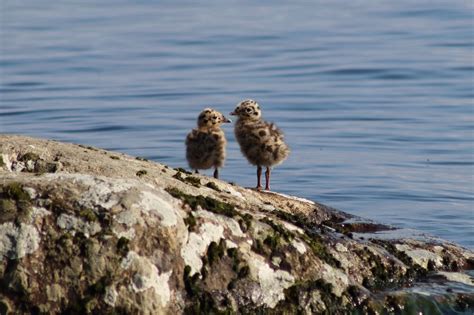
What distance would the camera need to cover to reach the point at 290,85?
22.3 m

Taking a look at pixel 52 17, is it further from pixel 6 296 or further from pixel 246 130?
pixel 6 296

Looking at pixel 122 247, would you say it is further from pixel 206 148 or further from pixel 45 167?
pixel 206 148

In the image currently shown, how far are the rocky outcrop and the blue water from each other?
4083 millimetres

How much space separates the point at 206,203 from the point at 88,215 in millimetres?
1005

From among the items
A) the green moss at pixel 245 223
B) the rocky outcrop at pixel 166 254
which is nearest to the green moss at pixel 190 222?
the rocky outcrop at pixel 166 254

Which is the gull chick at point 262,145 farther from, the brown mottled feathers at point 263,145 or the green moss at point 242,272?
the green moss at point 242,272

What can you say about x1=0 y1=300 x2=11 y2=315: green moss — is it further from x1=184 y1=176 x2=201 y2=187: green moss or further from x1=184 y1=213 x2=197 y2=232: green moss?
x1=184 y1=176 x2=201 y2=187: green moss

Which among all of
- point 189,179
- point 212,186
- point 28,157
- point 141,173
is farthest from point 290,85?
point 28,157

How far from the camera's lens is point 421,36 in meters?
27.1

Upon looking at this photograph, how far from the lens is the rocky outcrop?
7.48 metres

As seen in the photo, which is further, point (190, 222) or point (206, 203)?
point (206, 203)

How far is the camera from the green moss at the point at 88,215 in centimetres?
759

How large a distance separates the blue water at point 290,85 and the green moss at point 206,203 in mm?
4878

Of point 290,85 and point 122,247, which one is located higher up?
point 122,247
